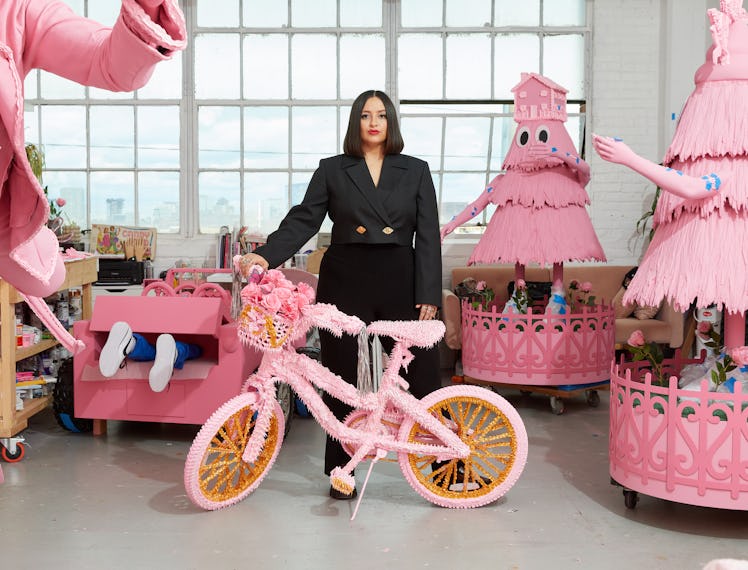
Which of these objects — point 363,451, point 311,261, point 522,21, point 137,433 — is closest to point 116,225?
point 311,261

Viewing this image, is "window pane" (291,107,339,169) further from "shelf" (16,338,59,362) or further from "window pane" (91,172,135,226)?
"shelf" (16,338,59,362)

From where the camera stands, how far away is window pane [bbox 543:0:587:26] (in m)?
7.01

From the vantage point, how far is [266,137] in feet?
23.4

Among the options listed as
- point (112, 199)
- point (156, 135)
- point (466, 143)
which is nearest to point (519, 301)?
point (466, 143)

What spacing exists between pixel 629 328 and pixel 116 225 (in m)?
→ 3.96

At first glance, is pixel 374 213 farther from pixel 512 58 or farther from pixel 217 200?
pixel 512 58

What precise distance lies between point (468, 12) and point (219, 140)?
223 cm

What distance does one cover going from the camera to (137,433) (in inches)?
184

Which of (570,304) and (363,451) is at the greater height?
(570,304)

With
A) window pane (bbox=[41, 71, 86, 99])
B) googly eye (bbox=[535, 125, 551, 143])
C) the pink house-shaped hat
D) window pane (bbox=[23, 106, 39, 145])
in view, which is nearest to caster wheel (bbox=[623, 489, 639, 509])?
googly eye (bbox=[535, 125, 551, 143])

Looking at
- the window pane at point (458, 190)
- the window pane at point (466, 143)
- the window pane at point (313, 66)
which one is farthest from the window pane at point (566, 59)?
the window pane at point (313, 66)

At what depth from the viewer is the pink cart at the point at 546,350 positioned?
4.97 metres

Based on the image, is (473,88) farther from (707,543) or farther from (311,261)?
(707,543)

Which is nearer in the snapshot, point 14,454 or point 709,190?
point 709,190
